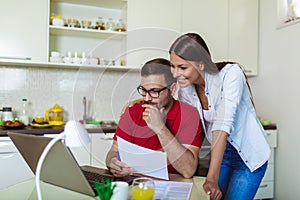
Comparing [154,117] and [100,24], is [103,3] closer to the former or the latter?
[100,24]

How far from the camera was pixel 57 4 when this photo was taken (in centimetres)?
282

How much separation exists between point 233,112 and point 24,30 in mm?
1865

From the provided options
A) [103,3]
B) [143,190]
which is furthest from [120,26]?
[143,190]

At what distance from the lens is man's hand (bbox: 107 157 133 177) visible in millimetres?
1138

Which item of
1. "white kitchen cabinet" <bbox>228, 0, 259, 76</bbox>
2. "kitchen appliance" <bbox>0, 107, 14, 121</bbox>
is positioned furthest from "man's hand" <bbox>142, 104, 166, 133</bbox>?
"white kitchen cabinet" <bbox>228, 0, 259, 76</bbox>

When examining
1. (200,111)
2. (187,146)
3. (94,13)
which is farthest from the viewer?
(94,13)

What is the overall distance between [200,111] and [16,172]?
4.95 feet

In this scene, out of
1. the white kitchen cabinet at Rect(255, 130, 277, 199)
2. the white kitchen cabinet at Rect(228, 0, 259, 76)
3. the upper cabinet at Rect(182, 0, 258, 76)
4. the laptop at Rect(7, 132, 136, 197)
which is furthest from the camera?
the white kitchen cabinet at Rect(228, 0, 259, 76)

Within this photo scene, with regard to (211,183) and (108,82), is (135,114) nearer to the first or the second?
(108,82)

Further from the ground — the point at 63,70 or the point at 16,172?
the point at 63,70

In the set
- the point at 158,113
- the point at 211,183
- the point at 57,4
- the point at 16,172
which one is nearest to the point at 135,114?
the point at 158,113

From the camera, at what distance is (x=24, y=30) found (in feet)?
8.04

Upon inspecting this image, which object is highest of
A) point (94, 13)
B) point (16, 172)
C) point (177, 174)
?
A: point (94, 13)

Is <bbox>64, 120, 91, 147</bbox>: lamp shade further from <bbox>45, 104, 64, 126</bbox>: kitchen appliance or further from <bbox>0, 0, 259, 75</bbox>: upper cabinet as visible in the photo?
<bbox>45, 104, 64, 126</bbox>: kitchen appliance
